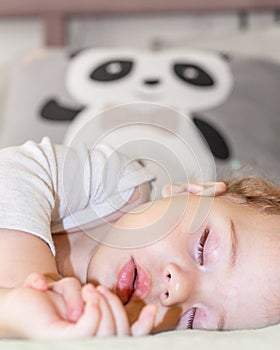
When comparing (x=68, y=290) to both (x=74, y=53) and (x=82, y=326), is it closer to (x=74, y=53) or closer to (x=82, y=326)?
(x=82, y=326)

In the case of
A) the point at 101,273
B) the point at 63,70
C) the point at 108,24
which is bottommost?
the point at 108,24

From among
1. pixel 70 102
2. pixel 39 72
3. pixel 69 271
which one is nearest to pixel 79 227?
pixel 69 271

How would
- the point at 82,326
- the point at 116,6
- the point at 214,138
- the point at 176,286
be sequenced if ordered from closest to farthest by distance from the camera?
the point at 82,326
the point at 176,286
the point at 214,138
the point at 116,6

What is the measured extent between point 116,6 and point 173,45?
19cm

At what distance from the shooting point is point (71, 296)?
61cm

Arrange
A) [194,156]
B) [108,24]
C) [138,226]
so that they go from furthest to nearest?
[108,24], [194,156], [138,226]

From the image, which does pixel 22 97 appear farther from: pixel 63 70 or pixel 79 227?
pixel 79 227

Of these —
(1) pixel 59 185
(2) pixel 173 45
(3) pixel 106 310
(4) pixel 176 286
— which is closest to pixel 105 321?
(3) pixel 106 310

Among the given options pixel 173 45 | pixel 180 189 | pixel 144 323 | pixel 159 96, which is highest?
pixel 144 323

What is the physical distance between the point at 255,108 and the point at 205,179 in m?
0.46

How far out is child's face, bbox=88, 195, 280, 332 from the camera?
766 mm

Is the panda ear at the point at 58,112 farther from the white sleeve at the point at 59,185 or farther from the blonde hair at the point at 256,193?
the blonde hair at the point at 256,193

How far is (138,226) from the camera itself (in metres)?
0.89

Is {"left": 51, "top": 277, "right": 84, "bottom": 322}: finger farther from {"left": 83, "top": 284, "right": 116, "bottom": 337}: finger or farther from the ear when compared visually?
the ear
